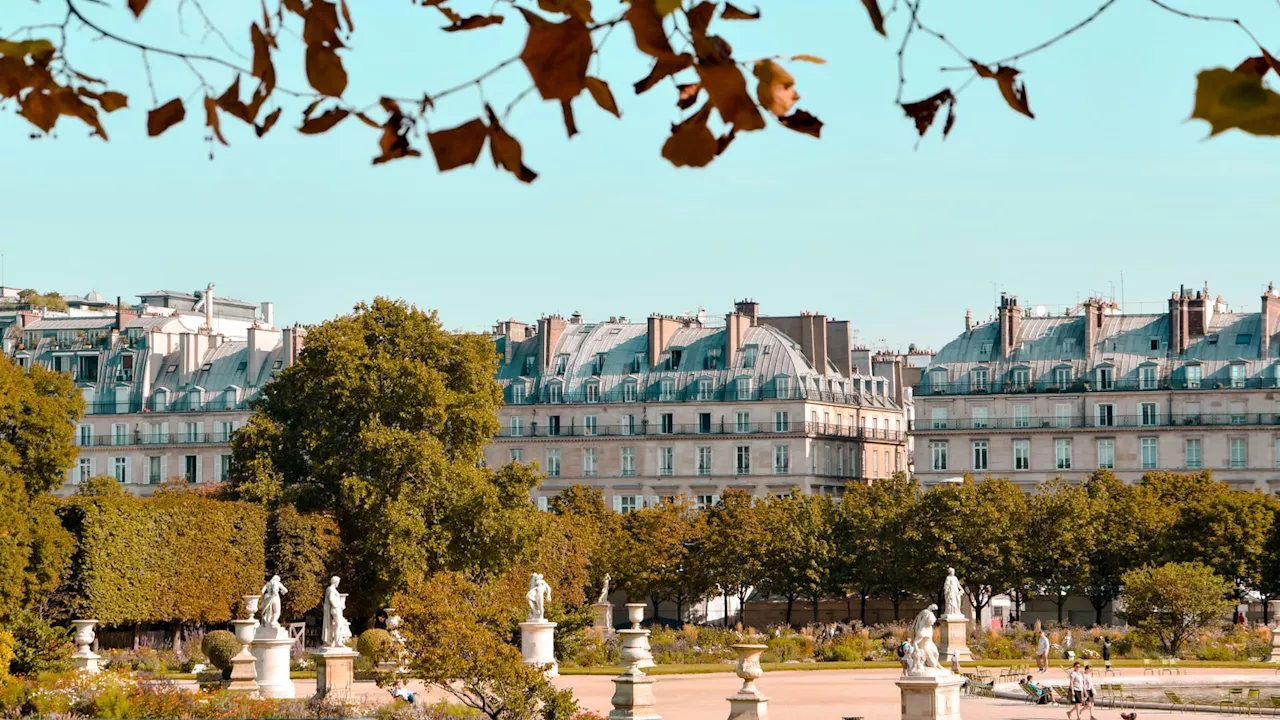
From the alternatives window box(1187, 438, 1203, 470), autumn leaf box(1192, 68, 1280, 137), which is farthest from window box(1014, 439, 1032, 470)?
autumn leaf box(1192, 68, 1280, 137)

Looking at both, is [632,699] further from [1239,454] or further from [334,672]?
[1239,454]

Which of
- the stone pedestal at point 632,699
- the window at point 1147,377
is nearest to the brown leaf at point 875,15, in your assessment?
the stone pedestal at point 632,699

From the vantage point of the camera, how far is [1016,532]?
5494cm

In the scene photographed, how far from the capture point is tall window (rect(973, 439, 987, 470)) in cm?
7456

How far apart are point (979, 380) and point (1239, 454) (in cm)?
951

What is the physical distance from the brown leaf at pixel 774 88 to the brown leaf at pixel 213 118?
4.80 feet

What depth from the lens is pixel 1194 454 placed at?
71375 mm

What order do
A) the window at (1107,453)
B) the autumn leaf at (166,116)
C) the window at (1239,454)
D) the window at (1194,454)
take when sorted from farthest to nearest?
the window at (1107,453)
the window at (1194,454)
the window at (1239,454)
the autumn leaf at (166,116)

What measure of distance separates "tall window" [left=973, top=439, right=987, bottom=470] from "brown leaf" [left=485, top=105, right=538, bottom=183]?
71.0m

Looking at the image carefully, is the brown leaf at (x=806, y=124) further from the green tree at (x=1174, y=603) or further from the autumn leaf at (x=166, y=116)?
the green tree at (x=1174, y=603)

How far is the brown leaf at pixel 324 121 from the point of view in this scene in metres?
4.99

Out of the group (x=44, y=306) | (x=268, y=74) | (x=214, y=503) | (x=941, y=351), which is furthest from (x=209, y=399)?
(x=268, y=74)

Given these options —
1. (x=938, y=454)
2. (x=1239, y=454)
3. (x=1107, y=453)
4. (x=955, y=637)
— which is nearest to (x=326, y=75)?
(x=955, y=637)

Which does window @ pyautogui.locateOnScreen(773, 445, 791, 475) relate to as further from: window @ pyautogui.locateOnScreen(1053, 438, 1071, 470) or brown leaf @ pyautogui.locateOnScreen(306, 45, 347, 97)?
brown leaf @ pyautogui.locateOnScreen(306, 45, 347, 97)
